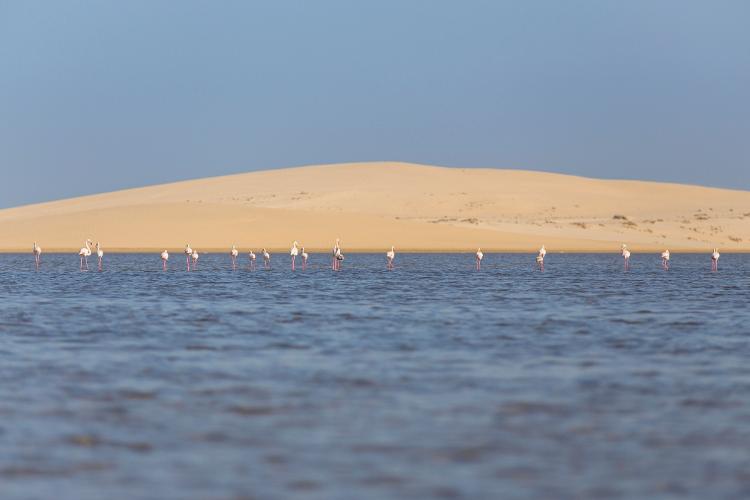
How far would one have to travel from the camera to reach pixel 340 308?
30.1 m

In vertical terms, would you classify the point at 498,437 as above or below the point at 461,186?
below

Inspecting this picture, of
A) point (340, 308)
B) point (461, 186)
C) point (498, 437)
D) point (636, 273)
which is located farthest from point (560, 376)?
point (461, 186)

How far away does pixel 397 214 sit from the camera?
398 feet

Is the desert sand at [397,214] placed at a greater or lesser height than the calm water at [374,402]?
greater

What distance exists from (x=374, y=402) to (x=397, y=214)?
106 m

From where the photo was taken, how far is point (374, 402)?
49.7 ft

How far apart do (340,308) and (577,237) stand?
7381 cm

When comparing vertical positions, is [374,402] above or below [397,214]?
below

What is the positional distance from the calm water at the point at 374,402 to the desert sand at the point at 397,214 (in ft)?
218

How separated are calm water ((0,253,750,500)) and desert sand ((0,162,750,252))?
218 feet

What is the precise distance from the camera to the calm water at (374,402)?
1134cm

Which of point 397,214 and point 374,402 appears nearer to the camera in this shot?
point 374,402

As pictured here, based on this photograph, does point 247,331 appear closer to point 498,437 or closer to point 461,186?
point 498,437

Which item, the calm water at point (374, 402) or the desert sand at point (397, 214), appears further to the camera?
the desert sand at point (397, 214)
